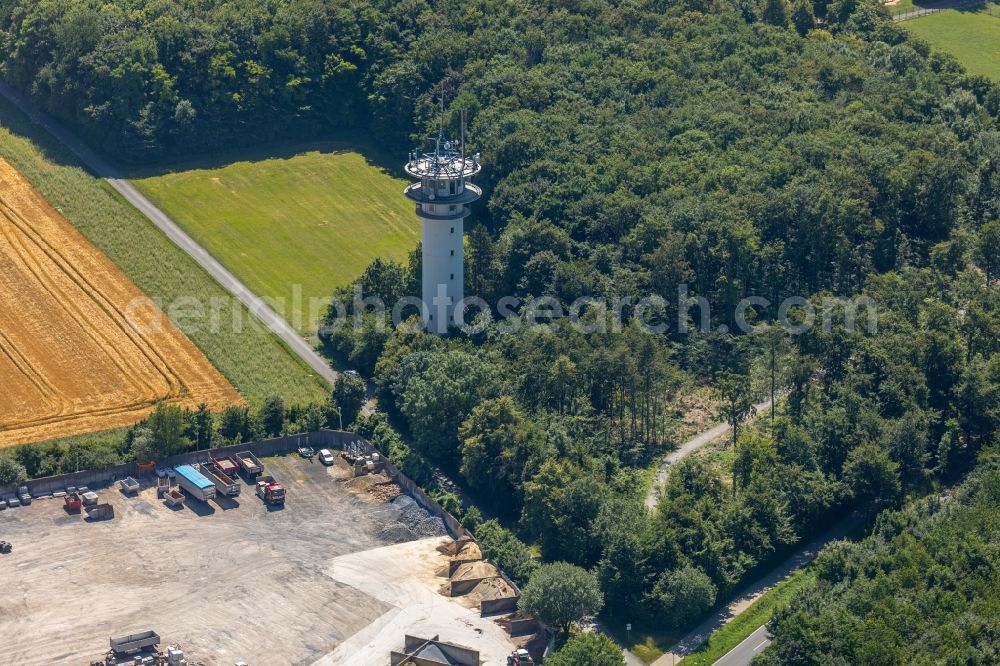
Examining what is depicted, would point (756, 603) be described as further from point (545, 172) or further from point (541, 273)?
point (545, 172)

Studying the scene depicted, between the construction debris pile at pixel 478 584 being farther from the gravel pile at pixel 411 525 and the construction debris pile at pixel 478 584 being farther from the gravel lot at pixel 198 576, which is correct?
the gravel lot at pixel 198 576

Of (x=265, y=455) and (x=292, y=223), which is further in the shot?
(x=292, y=223)

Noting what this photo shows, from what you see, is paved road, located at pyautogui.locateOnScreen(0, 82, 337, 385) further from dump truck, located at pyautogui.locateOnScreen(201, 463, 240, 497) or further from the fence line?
dump truck, located at pyautogui.locateOnScreen(201, 463, 240, 497)

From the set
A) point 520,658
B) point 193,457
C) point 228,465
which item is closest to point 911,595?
point 520,658

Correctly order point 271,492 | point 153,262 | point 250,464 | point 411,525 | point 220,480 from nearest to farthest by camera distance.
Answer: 1. point 411,525
2. point 271,492
3. point 220,480
4. point 250,464
5. point 153,262

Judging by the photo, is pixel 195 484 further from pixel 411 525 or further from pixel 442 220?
pixel 442 220

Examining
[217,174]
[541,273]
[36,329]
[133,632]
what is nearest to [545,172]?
[541,273]

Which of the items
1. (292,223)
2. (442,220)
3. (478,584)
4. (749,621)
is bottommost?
(749,621)
